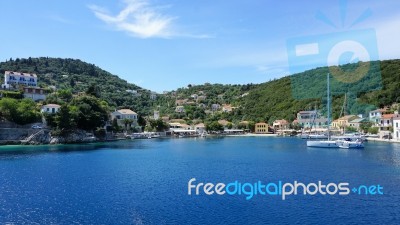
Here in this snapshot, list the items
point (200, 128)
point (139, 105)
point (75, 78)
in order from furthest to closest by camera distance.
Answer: point (75, 78), point (139, 105), point (200, 128)

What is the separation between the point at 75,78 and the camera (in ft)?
384

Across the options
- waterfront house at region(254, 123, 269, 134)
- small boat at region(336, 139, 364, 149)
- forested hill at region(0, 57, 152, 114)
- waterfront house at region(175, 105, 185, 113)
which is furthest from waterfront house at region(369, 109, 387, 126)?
forested hill at region(0, 57, 152, 114)

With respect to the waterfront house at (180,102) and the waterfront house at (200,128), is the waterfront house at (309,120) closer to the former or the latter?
the waterfront house at (200,128)

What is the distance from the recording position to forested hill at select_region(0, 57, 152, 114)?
103000 mm

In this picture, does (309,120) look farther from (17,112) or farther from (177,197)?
(177,197)

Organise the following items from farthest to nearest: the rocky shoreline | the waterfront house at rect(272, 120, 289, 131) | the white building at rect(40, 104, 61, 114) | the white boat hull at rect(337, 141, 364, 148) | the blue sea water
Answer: the waterfront house at rect(272, 120, 289, 131), the white building at rect(40, 104, 61, 114), the rocky shoreline, the white boat hull at rect(337, 141, 364, 148), the blue sea water

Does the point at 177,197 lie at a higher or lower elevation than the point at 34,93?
lower

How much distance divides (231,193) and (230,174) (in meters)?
5.59

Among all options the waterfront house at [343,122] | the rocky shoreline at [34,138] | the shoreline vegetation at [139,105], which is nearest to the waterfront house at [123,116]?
the shoreline vegetation at [139,105]

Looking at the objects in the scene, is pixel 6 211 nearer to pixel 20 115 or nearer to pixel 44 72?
pixel 20 115

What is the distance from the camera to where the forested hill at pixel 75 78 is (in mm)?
103000

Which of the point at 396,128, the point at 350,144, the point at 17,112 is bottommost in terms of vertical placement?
the point at 350,144

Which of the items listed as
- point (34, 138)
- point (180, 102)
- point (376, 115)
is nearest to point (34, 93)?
point (34, 138)

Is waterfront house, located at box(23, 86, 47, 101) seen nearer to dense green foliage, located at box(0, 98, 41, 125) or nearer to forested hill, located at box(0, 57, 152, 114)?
dense green foliage, located at box(0, 98, 41, 125)
